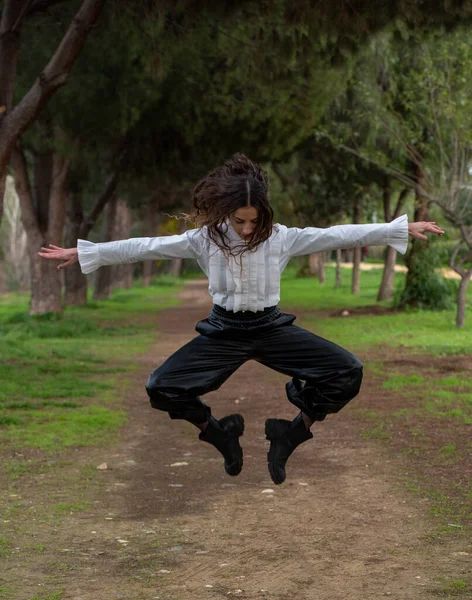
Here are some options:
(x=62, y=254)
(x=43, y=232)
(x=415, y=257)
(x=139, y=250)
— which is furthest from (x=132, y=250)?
(x=415, y=257)

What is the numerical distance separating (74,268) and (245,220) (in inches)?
998

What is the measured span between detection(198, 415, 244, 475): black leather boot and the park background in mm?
998

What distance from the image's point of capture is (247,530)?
6.95 m

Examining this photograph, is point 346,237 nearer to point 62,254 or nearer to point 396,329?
point 62,254

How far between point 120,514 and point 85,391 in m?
6.17

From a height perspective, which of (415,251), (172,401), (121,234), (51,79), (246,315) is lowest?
(172,401)

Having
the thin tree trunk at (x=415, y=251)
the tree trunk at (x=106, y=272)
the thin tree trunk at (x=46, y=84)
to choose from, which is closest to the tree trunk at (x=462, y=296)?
the thin tree trunk at (x=415, y=251)

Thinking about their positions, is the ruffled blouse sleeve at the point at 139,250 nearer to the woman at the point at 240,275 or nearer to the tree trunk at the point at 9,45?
the woman at the point at 240,275

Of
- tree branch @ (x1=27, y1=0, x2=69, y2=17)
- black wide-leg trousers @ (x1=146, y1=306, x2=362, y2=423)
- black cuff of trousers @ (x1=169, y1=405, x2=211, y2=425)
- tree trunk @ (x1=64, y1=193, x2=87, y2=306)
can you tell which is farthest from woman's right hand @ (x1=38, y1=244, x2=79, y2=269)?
tree trunk @ (x1=64, y1=193, x2=87, y2=306)

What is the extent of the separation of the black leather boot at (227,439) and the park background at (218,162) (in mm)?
998

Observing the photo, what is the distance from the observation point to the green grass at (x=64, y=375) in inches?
424

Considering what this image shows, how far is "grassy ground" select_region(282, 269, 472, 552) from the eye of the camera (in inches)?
314

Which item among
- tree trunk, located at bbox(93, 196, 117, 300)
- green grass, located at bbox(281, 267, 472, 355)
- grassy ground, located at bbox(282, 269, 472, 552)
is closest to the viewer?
grassy ground, located at bbox(282, 269, 472, 552)

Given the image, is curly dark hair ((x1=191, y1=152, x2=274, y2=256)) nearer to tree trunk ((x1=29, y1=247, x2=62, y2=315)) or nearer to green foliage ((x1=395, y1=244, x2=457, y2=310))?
tree trunk ((x1=29, y1=247, x2=62, y2=315))
